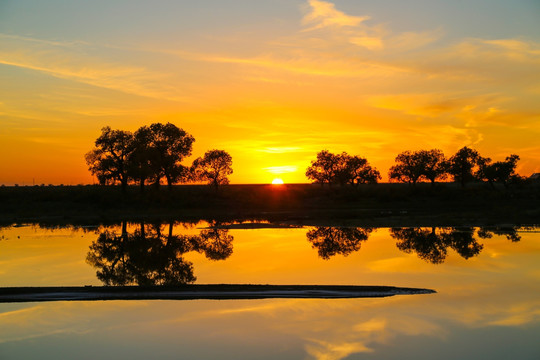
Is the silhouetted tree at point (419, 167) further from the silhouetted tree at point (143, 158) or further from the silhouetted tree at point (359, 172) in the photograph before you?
the silhouetted tree at point (143, 158)

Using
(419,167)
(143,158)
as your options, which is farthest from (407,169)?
(143,158)

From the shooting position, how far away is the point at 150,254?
110ft

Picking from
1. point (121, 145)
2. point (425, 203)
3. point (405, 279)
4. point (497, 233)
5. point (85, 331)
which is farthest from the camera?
point (121, 145)

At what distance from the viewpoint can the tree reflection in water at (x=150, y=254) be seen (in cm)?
2531

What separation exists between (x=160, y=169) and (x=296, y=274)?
66986mm

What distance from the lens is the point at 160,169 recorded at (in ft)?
289

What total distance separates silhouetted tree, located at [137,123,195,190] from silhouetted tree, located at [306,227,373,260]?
4649cm

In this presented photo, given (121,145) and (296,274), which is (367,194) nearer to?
(121,145)

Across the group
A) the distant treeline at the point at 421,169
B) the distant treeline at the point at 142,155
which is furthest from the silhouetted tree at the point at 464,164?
the distant treeline at the point at 142,155

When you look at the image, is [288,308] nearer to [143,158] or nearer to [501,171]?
[143,158]

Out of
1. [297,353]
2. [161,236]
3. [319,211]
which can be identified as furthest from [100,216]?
[297,353]

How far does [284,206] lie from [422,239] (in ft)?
129

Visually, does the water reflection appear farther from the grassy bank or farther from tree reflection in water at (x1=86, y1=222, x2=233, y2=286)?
the grassy bank

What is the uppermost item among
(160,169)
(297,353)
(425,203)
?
(160,169)
